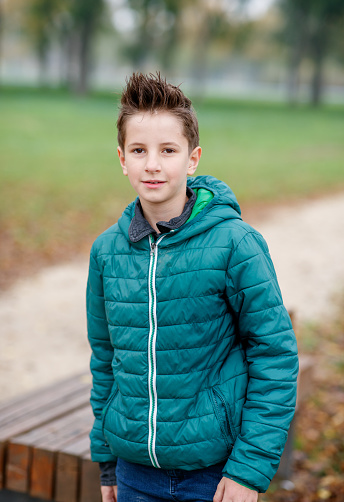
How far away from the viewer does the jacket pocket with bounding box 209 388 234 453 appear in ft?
6.10

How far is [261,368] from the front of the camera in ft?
6.00

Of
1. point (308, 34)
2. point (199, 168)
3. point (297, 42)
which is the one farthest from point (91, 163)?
point (297, 42)

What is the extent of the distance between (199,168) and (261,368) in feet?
49.6

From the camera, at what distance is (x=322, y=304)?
7.73 metres

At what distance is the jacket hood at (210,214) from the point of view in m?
1.90

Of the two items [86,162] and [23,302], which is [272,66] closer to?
[86,162]

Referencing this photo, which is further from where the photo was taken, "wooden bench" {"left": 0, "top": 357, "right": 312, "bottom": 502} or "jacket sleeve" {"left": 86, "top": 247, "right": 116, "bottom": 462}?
"wooden bench" {"left": 0, "top": 357, "right": 312, "bottom": 502}

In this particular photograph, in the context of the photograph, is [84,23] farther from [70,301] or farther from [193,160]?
[193,160]

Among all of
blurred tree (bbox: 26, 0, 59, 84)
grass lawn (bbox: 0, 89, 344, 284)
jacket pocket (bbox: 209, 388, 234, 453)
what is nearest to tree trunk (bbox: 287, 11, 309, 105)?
grass lawn (bbox: 0, 89, 344, 284)

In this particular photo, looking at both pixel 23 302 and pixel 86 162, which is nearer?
pixel 23 302

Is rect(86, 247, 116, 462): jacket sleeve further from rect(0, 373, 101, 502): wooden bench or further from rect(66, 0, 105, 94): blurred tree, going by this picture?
rect(66, 0, 105, 94): blurred tree

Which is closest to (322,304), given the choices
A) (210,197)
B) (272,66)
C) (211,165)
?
(210,197)

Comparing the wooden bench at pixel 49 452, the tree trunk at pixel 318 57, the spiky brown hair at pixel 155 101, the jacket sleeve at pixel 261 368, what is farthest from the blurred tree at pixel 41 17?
the jacket sleeve at pixel 261 368

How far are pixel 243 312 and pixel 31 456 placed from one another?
1.46 metres
